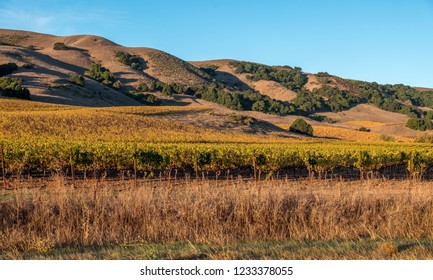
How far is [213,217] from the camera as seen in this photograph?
940cm

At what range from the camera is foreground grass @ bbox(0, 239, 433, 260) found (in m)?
6.84

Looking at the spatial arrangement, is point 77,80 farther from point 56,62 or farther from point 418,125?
point 418,125

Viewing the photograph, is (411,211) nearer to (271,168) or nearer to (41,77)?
(271,168)

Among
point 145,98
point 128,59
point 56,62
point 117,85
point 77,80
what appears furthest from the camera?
point 128,59

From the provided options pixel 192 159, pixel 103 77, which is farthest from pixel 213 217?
pixel 103 77

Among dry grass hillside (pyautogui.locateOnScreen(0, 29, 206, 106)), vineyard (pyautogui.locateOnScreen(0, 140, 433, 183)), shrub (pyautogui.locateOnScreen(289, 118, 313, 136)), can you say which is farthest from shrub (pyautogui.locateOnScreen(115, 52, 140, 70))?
vineyard (pyautogui.locateOnScreen(0, 140, 433, 183))

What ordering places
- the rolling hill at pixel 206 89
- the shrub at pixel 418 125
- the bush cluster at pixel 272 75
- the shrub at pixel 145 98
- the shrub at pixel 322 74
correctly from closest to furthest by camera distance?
the rolling hill at pixel 206 89, the shrub at pixel 418 125, the shrub at pixel 145 98, the bush cluster at pixel 272 75, the shrub at pixel 322 74

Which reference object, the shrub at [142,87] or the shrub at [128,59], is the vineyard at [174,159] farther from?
the shrub at [128,59]

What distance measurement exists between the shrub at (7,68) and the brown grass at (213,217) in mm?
87396

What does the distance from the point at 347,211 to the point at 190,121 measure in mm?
54941

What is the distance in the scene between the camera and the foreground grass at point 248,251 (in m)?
6.84

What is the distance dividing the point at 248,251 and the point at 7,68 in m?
93.8

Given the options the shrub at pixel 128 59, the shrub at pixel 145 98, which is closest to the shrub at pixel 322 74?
the shrub at pixel 128 59

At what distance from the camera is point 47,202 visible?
955 centimetres
